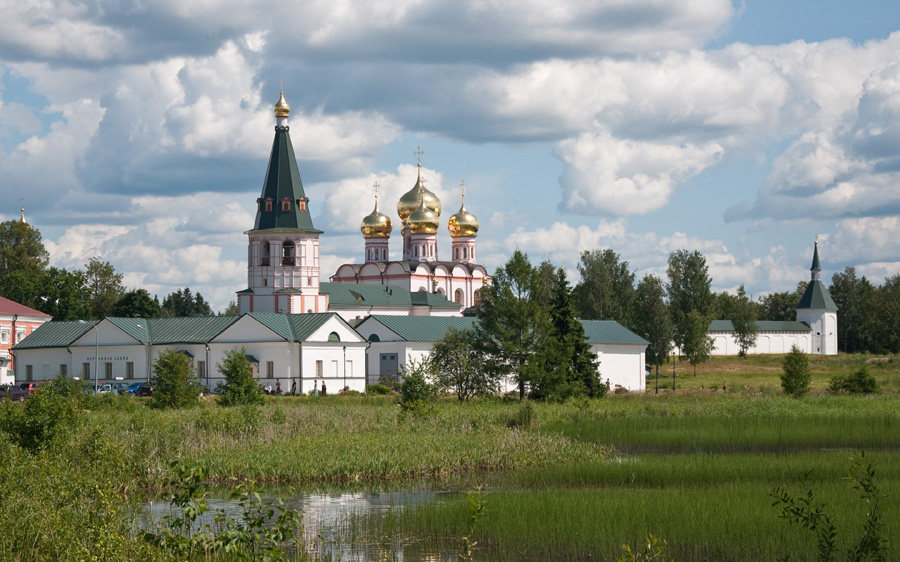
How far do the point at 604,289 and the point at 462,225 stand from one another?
17003 mm

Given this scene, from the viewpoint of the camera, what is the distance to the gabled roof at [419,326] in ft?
200

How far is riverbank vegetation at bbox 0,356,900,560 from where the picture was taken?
1552 cm

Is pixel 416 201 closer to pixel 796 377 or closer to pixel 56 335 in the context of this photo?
pixel 56 335

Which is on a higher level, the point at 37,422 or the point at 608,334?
the point at 608,334

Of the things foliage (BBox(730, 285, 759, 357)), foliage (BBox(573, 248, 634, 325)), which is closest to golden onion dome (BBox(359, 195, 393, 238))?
foliage (BBox(573, 248, 634, 325))

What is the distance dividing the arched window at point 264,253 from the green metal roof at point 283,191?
→ 1216mm

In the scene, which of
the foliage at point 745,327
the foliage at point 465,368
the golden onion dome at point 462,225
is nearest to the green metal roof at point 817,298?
the foliage at point 745,327

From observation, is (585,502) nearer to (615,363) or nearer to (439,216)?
(615,363)

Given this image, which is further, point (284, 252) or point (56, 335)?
point (284, 252)

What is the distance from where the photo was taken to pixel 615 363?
6275 cm

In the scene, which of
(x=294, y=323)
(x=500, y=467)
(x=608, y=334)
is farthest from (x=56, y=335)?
(x=500, y=467)

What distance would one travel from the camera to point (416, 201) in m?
101

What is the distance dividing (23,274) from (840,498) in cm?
8215

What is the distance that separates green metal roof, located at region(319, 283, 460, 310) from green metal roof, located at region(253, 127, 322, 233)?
947 centimetres
